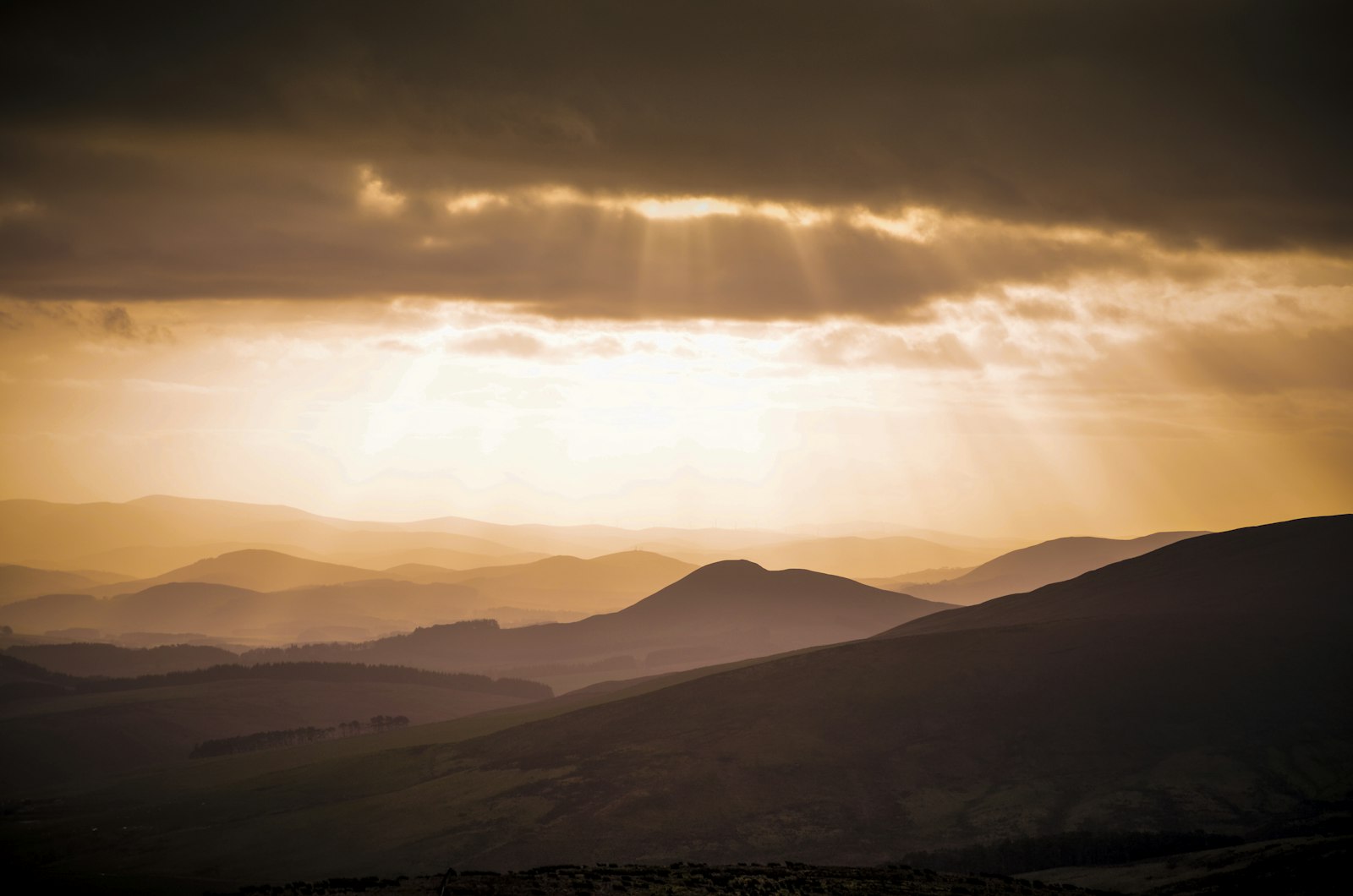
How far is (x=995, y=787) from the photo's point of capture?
162 metres

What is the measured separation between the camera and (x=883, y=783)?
16750 cm

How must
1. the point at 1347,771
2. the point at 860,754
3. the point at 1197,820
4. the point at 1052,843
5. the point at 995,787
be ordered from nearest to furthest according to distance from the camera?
the point at 1052,843 → the point at 1197,820 → the point at 1347,771 → the point at 995,787 → the point at 860,754

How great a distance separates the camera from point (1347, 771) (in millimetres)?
150875

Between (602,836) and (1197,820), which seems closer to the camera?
(1197,820)

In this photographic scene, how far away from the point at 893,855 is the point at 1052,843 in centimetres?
1800

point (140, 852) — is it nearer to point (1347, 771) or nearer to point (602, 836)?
point (602, 836)

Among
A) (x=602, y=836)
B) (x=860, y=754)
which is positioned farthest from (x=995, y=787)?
(x=602, y=836)

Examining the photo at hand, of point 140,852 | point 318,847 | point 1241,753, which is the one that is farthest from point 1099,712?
point 140,852

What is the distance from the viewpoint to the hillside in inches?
5753

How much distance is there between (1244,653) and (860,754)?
220 feet

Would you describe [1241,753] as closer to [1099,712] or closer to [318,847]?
[1099,712]

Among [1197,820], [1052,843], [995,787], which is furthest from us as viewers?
[995,787]

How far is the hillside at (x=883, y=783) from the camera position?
146125 millimetres

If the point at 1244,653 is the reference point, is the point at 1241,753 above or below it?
below
